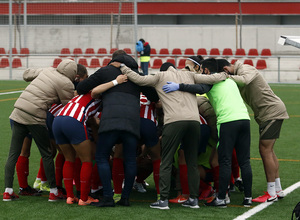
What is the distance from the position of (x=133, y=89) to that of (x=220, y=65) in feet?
3.66

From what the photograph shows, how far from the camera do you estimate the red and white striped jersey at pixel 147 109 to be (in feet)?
25.4

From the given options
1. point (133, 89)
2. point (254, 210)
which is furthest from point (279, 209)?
point (133, 89)

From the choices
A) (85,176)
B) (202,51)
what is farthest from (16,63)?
(85,176)

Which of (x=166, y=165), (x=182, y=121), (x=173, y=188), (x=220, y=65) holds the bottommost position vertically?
(x=173, y=188)

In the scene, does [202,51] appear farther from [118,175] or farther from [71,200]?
[71,200]

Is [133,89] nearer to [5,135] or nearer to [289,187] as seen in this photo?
[289,187]

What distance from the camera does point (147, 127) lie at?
25.1ft

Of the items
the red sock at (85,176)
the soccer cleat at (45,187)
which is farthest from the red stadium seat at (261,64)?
the red sock at (85,176)

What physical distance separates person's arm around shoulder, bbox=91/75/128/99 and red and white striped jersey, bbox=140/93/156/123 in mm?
512

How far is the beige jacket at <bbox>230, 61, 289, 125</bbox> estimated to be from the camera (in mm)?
7828

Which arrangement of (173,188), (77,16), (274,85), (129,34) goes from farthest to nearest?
1. (77,16)
2. (129,34)
3. (274,85)
4. (173,188)

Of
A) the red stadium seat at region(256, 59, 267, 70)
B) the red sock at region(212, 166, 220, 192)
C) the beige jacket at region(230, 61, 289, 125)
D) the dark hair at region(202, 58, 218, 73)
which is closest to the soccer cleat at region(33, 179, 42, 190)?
the red sock at region(212, 166, 220, 192)

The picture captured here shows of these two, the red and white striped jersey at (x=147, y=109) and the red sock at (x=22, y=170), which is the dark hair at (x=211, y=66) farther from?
the red sock at (x=22, y=170)

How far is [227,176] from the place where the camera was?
24.4ft
